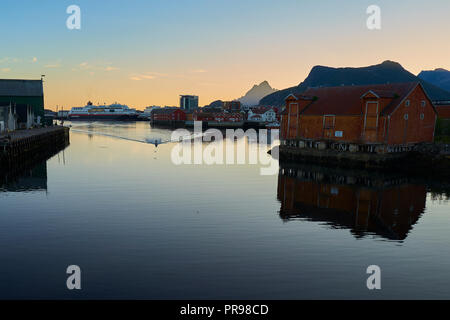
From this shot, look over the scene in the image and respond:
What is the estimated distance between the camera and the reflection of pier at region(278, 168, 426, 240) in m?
22.0

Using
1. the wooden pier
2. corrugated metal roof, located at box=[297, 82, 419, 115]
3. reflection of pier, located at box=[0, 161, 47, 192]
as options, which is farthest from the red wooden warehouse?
the wooden pier

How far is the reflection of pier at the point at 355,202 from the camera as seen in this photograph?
→ 21953mm

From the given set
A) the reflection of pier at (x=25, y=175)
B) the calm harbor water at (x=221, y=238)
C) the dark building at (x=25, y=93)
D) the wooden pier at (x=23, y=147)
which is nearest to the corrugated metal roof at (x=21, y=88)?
the dark building at (x=25, y=93)

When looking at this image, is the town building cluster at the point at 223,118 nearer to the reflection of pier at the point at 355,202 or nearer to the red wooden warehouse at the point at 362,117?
the red wooden warehouse at the point at 362,117

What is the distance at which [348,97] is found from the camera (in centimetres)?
4875

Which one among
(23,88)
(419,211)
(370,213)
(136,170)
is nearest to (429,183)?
(419,211)

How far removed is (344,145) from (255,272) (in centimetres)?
3522

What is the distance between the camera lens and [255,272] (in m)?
14.5

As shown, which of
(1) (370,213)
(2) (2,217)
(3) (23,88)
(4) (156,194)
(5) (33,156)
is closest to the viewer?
(2) (2,217)

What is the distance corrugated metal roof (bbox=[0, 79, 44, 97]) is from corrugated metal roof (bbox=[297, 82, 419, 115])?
68.8m

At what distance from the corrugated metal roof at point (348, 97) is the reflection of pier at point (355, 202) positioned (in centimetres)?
1162

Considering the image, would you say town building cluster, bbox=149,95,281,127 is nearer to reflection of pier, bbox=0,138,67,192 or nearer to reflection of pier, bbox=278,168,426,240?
reflection of pier, bbox=0,138,67,192

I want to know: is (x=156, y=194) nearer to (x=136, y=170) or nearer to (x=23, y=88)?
(x=136, y=170)

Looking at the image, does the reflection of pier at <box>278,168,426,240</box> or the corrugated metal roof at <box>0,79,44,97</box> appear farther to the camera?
the corrugated metal roof at <box>0,79,44,97</box>
